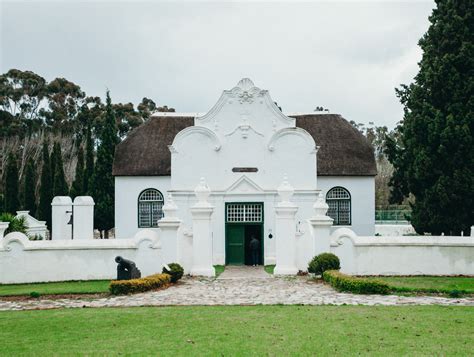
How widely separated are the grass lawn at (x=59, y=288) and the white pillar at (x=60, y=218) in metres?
8.01

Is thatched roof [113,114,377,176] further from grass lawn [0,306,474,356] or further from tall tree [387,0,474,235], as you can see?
grass lawn [0,306,474,356]

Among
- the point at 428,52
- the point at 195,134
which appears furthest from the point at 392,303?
the point at 195,134

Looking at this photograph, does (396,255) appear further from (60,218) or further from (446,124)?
(60,218)

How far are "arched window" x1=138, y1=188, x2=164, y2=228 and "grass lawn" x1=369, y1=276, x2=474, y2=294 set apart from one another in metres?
14.1

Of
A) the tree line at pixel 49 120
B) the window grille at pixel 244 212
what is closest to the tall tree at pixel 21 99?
the tree line at pixel 49 120

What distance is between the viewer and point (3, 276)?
22.5 metres

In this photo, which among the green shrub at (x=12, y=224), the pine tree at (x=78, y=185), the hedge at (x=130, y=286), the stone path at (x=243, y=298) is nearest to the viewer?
the stone path at (x=243, y=298)

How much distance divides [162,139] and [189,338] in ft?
78.6

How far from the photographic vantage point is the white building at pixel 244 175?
28.2 m

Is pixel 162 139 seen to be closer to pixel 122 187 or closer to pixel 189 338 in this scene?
pixel 122 187

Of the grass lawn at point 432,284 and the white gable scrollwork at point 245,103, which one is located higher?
the white gable scrollwork at point 245,103

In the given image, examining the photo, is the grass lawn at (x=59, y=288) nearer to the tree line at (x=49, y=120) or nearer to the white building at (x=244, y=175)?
the white building at (x=244, y=175)

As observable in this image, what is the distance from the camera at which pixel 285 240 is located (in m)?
23.2

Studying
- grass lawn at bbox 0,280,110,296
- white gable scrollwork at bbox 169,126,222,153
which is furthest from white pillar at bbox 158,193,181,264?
white gable scrollwork at bbox 169,126,222,153
